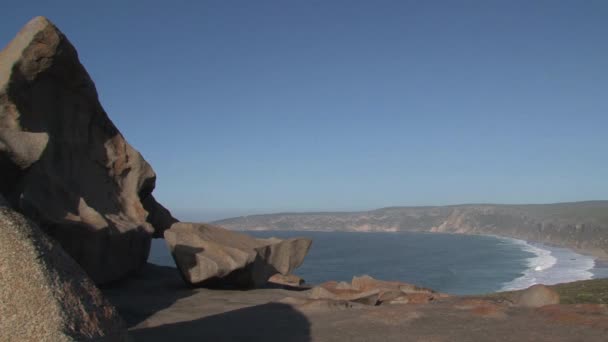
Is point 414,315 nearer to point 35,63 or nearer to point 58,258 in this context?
point 58,258

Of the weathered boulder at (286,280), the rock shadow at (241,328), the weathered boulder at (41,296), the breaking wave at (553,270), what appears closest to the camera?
the weathered boulder at (41,296)

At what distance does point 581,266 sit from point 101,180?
78.5 meters

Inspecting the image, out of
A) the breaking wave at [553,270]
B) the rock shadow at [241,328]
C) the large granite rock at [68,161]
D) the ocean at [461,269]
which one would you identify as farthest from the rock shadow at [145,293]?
the breaking wave at [553,270]

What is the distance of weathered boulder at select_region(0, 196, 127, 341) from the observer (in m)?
5.22

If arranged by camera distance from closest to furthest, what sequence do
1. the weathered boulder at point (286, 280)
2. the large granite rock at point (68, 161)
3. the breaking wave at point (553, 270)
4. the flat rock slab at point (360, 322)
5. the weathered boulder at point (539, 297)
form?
1. the flat rock slab at point (360, 322)
2. the weathered boulder at point (539, 297)
3. the large granite rock at point (68, 161)
4. the weathered boulder at point (286, 280)
5. the breaking wave at point (553, 270)

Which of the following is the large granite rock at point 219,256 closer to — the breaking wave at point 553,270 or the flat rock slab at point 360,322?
the flat rock slab at point 360,322

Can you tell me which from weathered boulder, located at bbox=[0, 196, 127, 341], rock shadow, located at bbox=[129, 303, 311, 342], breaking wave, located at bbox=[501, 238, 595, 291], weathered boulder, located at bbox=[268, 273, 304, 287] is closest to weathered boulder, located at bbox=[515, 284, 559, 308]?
rock shadow, located at bbox=[129, 303, 311, 342]

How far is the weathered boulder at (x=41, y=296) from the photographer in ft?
17.1

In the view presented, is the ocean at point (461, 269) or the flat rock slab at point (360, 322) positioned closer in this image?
the flat rock slab at point (360, 322)

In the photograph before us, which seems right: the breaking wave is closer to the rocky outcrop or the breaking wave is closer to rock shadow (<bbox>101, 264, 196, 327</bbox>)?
the rocky outcrop

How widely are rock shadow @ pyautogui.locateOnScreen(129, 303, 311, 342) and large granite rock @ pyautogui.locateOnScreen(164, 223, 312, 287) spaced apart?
4.14m

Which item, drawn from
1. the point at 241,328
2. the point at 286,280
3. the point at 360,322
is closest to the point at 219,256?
the point at 286,280

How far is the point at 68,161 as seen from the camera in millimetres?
16922

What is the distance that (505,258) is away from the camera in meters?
100
